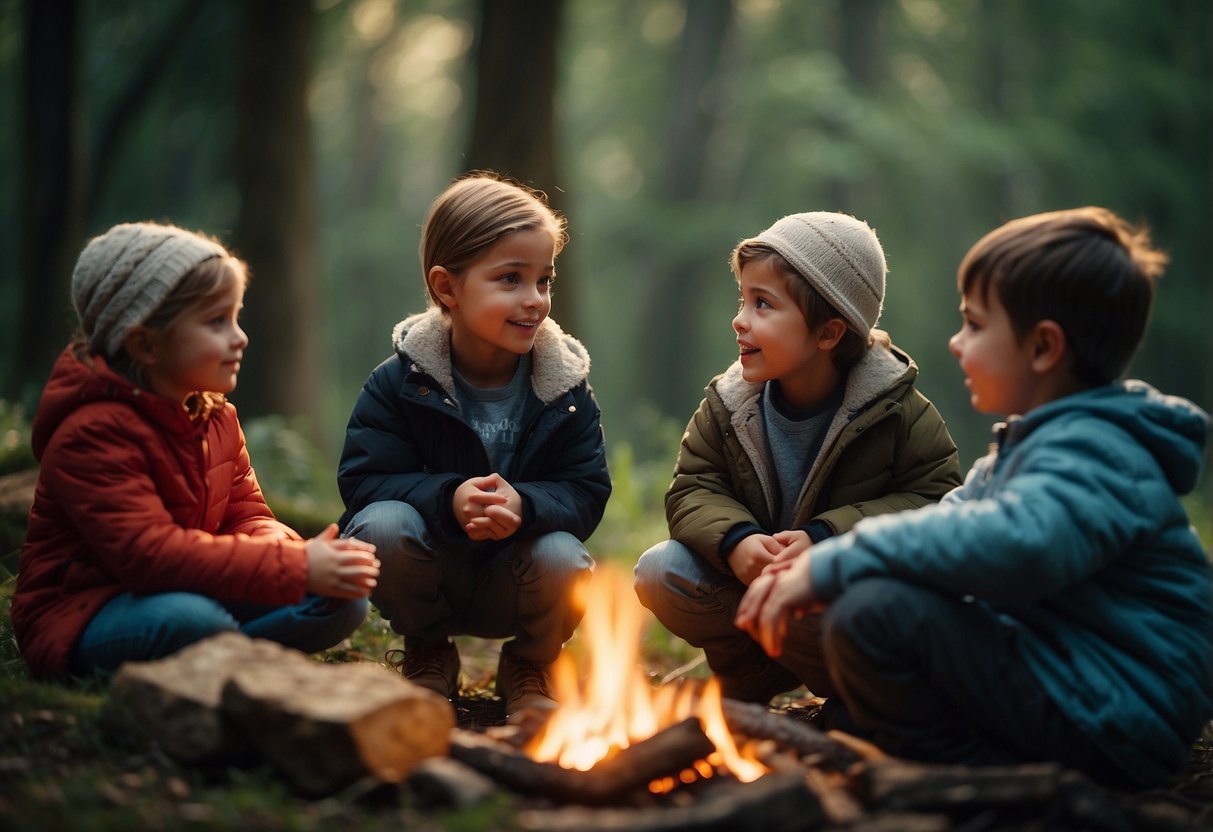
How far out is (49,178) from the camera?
11.2m

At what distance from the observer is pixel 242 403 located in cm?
1002

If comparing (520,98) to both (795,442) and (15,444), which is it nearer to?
(15,444)

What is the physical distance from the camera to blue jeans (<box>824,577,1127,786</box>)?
2.94 meters

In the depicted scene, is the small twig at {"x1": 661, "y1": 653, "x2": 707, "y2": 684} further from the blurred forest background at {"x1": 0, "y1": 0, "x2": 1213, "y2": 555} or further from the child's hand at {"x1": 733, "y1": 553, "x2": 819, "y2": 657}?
the blurred forest background at {"x1": 0, "y1": 0, "x2": 1213, "y2": 555}

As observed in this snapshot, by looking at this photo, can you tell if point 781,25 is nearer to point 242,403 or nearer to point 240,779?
point 242,403

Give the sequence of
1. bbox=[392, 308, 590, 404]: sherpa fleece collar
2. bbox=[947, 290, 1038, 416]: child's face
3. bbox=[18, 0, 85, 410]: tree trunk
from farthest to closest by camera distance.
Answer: bbox=[18, 0, 85, 410]: tree trunk < bbox=[392, 308, 590, 404]: sherpa fleece collar < bbox=[947, 290, 1038, 416]: child's face

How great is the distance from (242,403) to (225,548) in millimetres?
7163

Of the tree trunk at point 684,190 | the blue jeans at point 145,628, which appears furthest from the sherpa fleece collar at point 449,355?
the tree trunk at point 684,190

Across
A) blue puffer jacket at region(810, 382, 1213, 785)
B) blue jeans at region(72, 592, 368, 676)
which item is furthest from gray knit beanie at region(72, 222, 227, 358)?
blue puffer jacket at region(810, 382, 1213, 785)

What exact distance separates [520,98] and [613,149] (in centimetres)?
2131

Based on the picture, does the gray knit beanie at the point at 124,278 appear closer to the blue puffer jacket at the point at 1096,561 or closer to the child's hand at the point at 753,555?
the child's hand at the point at 753,555

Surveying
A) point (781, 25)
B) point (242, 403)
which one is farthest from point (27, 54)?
point (781, 25)

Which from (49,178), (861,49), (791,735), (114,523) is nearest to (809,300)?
(791,735)

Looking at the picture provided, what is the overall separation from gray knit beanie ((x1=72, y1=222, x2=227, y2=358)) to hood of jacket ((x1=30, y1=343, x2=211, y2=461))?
0.07m
